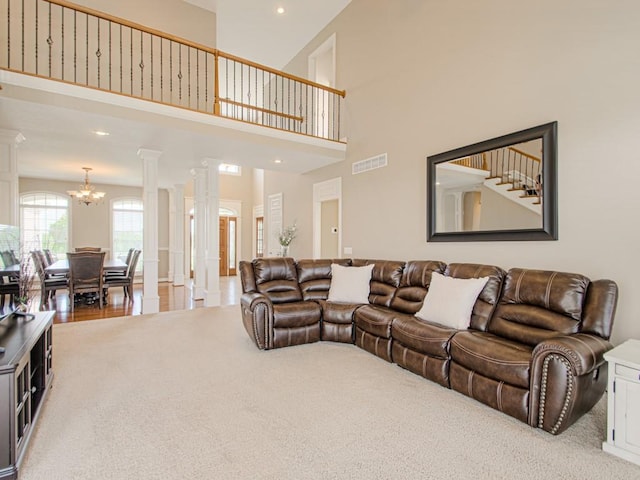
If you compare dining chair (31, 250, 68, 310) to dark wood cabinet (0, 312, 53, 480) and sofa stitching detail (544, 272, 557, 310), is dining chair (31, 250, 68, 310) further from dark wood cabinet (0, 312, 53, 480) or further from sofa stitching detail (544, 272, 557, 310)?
sofa stitching detail (544, 272, 557, 310)

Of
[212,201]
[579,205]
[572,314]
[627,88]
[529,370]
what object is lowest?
[529,370]

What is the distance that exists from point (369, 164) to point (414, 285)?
250 centimetres

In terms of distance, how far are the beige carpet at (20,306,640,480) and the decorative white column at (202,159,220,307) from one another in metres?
2.89

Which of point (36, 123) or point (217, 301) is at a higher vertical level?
point (36, 123)

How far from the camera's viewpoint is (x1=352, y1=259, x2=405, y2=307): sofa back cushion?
4055 millimetres

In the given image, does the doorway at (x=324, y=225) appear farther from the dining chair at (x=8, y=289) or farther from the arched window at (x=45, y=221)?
the arched window at (x=45, y=221)

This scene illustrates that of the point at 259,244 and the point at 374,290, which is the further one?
the point at 259,244

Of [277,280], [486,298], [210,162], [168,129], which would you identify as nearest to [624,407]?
[486,298]

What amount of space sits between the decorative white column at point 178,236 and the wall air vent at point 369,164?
5438 mm

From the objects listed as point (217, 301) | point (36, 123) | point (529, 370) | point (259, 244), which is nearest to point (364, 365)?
point (529, 370)

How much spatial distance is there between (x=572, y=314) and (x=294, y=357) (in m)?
2.53

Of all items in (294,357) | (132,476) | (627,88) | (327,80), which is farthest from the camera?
(327,80)

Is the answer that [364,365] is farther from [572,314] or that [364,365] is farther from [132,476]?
[132,476]

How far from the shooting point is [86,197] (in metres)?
7.79
